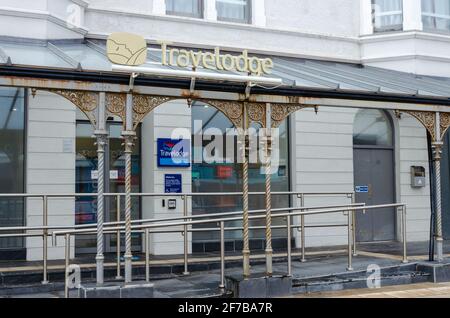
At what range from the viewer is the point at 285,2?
45.7ft

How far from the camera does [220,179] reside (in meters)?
13.0

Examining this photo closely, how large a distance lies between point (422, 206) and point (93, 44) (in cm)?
861

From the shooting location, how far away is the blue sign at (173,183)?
40.1 feet

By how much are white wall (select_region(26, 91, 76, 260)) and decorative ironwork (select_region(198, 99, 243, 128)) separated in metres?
4.02

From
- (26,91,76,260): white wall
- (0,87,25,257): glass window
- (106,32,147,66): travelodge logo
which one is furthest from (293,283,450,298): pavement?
(0,87,25,257): glass window

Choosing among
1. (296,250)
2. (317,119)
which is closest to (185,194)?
(296,250)

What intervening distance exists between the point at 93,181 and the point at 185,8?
13.9 ft

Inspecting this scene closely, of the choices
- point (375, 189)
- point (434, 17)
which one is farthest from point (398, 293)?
point (434, 17)

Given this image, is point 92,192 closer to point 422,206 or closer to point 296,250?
point 296,250

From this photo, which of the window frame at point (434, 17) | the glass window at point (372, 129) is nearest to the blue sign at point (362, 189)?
the glass window at point (372, 129)

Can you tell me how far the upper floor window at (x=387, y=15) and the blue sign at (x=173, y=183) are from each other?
6.33 m

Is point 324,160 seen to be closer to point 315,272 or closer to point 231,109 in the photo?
point 315,272

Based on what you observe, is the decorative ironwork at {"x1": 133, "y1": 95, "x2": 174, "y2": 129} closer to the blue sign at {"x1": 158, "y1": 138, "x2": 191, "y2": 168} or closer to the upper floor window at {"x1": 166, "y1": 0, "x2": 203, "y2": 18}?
the blue sign at {"x1": 158, "y1": 138, "x2": 191, "y2": 168}

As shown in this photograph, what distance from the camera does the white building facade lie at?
1127 cm
